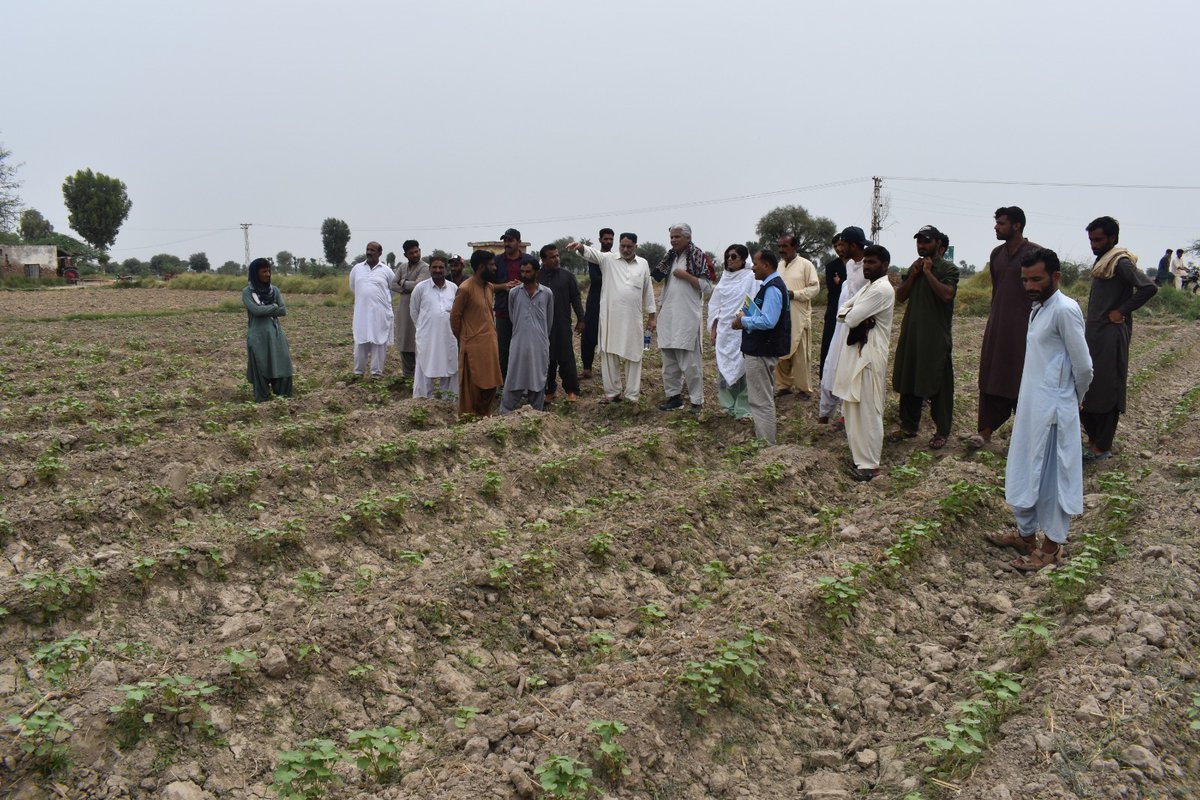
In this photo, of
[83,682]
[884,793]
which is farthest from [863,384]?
[83,682]

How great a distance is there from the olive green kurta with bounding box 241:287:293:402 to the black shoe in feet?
11.5

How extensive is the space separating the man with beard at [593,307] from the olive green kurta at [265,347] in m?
2.87

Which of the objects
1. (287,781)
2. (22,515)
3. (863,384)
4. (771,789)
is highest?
(863,384)

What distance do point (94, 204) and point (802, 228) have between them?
43416 millimetres

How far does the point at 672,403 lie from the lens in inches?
327

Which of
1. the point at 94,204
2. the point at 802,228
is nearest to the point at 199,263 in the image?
the point at 94,204

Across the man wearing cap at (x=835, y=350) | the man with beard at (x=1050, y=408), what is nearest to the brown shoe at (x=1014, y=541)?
the man with beard at (x=1050, y=408)

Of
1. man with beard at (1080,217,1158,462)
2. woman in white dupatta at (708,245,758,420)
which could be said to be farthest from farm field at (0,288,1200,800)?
woman in white dupatta at (708,245,758,420)

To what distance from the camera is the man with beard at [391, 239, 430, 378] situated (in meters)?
9.27

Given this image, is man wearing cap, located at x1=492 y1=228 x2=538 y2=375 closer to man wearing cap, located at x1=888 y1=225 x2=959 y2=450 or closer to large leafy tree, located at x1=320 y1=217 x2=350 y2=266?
man wearing cap, located at x1=888 y1=225 x2=959 y2=450

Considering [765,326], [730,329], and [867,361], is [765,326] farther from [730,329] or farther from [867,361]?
[730,329]

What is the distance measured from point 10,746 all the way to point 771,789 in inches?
99.2

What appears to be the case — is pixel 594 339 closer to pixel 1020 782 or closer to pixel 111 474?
pixel 111 474

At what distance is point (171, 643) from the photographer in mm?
3957
